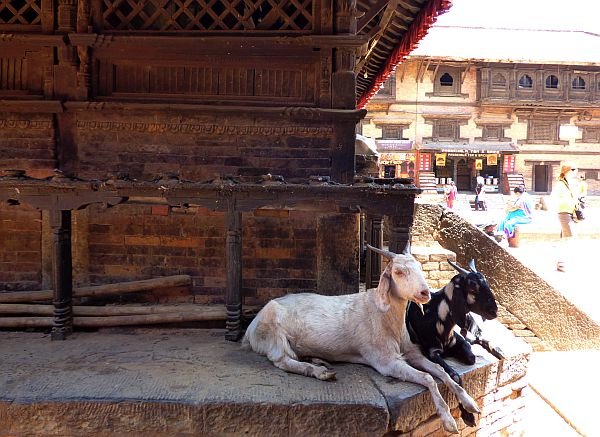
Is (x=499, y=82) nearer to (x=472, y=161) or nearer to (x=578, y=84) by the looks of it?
(x=472, y=161)

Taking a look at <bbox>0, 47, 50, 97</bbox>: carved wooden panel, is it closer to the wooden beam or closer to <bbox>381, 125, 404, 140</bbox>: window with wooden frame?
the wooden beam

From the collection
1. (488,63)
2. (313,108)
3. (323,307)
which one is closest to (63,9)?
(313,108)

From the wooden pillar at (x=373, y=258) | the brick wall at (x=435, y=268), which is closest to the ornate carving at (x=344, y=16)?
the wooden pillar at (x=373, y=258)

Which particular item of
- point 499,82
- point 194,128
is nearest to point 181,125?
point 194,128

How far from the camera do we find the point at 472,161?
33781 millimetres

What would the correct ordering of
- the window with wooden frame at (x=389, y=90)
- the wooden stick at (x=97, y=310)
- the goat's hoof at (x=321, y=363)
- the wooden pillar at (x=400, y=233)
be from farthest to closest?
the window with wooden frame at (x=389, y=90) < the wooden stick at (x=97, y=310) < the wooden pillar at (x=400, y=233) < the goat's hoof at (x=321, y=363)

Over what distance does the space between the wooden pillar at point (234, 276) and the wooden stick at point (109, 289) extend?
3.98ft

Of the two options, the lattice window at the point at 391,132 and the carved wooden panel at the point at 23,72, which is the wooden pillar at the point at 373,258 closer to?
the carved wooden panel at the point at 23,72

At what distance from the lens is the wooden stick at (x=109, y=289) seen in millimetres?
5977

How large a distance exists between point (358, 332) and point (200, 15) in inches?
180

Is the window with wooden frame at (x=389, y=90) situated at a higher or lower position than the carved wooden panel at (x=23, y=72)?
higher

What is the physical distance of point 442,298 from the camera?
184 inches

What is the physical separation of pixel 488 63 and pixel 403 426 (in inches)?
1221

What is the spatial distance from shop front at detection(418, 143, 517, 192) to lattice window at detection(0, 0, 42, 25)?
26930mm
